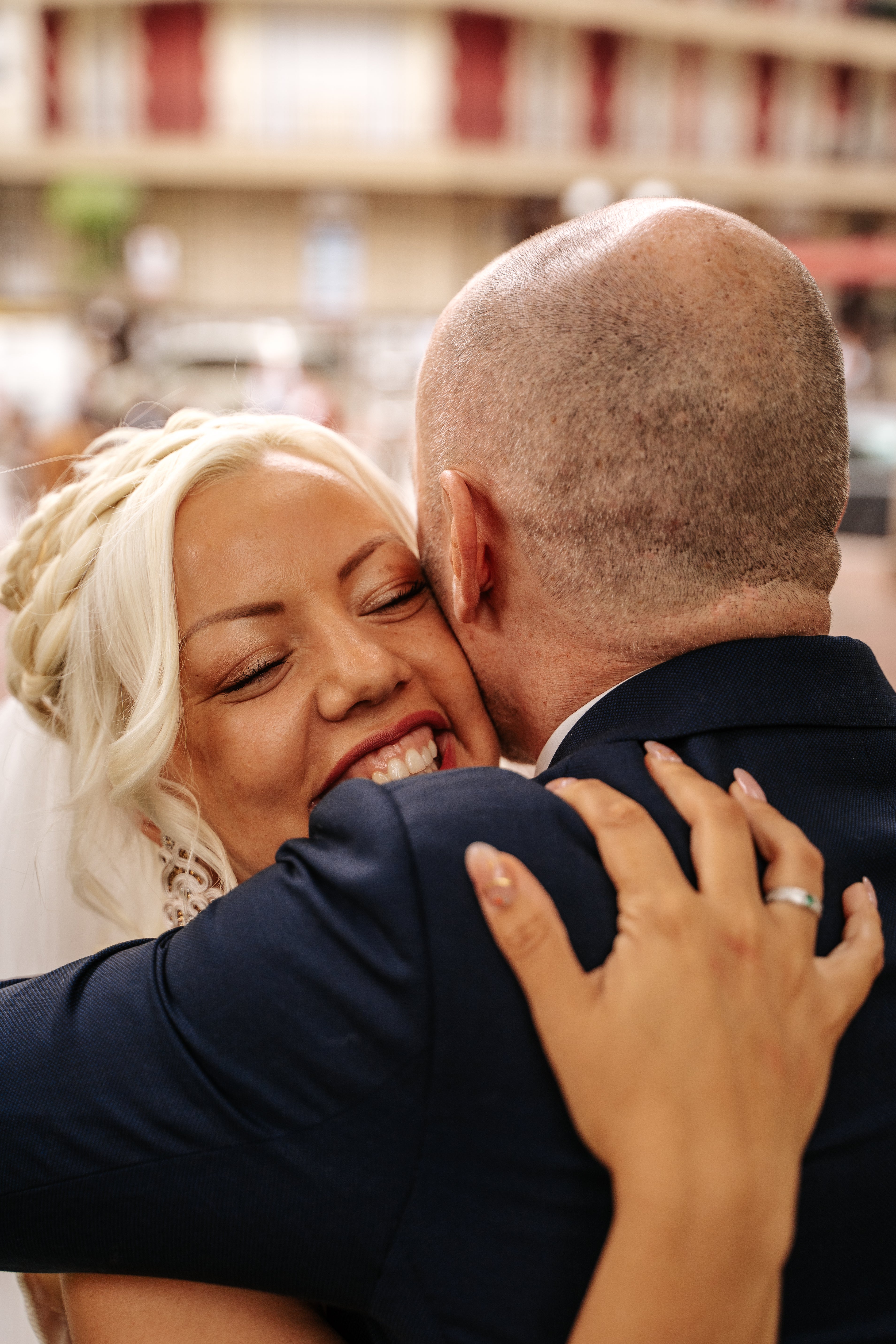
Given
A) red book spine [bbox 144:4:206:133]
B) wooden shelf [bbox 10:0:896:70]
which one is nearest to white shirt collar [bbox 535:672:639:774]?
wooden shelf [bbox 10:0:896:70]

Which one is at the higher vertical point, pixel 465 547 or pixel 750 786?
pixel 465 547

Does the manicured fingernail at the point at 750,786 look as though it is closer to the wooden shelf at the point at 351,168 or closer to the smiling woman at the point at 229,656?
the smiling woman at the point at 229,656

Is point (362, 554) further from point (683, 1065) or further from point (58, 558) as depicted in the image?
point (683, 1065)

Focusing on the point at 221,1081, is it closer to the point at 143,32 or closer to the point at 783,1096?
the point at 783,1096

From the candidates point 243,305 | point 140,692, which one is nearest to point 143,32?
point 243,305

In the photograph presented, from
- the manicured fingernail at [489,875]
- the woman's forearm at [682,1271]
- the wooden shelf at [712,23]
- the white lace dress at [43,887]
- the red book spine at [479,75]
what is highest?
the wooden shelf at [712,23]

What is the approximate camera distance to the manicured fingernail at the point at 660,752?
4.05 ft

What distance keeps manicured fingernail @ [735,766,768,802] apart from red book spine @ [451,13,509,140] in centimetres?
2202

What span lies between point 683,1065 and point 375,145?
72.9ft

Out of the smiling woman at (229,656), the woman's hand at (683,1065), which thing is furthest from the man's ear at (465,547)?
the woman's hand at (683,1065)

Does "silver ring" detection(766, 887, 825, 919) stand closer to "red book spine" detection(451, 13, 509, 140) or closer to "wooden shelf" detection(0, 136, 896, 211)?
"wooden shelf" detection(0, 136, 896, 211)

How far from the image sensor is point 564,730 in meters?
1.48

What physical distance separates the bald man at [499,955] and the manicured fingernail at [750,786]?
0.05ft

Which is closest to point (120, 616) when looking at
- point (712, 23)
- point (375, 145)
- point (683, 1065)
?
point (683, 1065)
